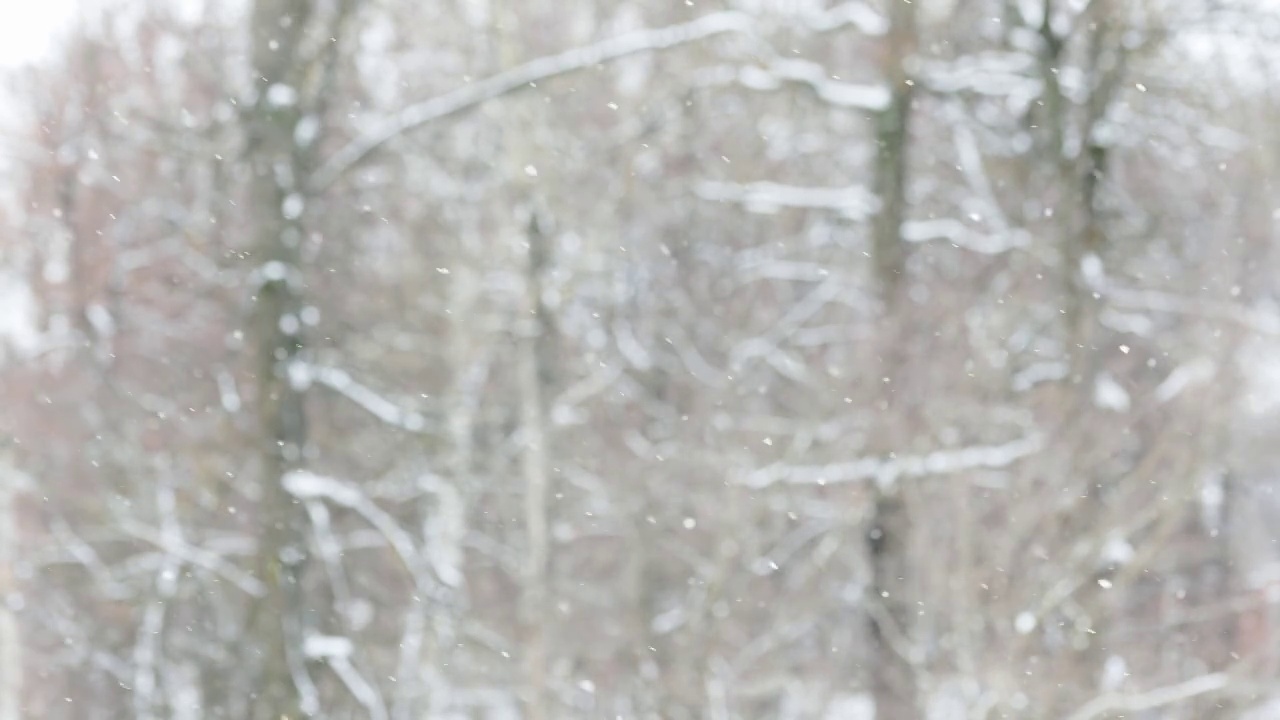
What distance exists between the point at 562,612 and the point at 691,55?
446 centimetres

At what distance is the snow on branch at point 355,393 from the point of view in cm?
748

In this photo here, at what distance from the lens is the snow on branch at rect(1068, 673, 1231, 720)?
5.32 metres

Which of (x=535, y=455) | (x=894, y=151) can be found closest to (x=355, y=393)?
(x=535, y=455)

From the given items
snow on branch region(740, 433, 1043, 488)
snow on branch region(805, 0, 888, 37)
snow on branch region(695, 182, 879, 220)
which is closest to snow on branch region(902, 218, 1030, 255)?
snow on branch region(695, 182, 879, 220)

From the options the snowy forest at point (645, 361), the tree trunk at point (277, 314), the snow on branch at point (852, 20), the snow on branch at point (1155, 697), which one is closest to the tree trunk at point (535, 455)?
the snowy forest at point (645, 361)

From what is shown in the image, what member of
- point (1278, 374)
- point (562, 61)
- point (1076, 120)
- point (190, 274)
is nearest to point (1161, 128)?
point (1076, 120)

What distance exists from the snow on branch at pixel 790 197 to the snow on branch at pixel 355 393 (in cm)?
381

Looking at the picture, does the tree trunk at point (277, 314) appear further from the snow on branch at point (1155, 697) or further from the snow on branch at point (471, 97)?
the snow on branch at point (1155, 697)

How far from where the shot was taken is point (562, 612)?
11.4 metres

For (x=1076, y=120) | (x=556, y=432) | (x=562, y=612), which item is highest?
(x=1076, y=120)

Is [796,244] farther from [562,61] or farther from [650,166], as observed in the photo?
[562,61]

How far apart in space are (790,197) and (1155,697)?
6.04 metres

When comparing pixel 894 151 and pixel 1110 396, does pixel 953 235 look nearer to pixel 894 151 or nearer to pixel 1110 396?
pixel 894 151

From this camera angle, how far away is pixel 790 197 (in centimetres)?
1089
